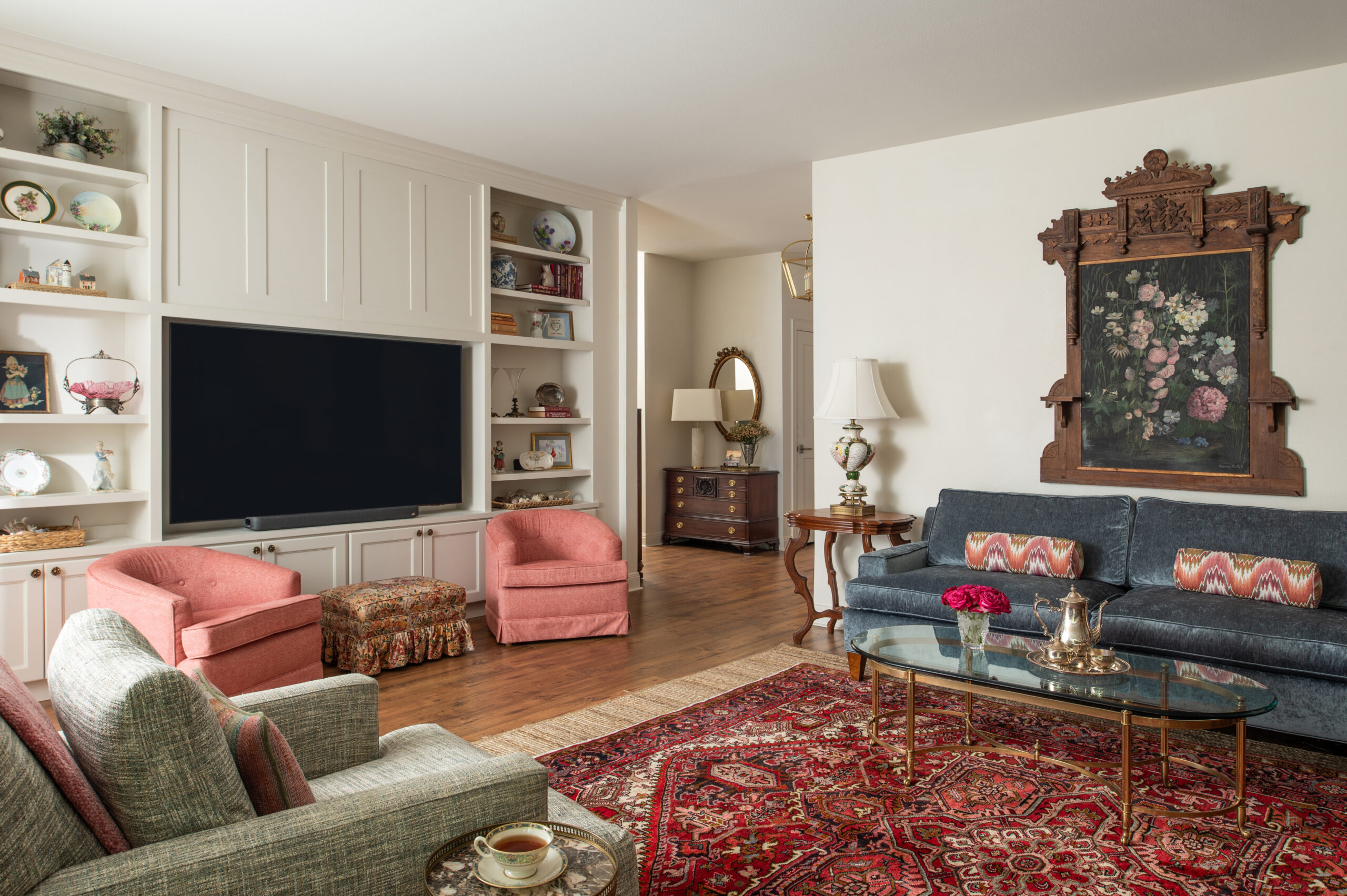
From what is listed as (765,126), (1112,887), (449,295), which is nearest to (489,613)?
(449,295)

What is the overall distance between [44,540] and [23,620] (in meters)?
0.34

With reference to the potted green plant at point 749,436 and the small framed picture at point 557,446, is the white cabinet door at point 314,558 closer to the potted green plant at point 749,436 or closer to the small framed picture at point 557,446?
the small framed picture at point 557,446

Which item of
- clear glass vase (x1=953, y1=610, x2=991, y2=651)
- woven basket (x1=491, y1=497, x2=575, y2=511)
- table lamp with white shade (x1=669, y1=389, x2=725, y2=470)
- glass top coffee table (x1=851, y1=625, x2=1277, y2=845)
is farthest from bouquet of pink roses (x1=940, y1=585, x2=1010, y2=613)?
table lamp with white shade (x1=669, y1=389, x2=725, y2=470)

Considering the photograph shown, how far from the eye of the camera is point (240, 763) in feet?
4.92

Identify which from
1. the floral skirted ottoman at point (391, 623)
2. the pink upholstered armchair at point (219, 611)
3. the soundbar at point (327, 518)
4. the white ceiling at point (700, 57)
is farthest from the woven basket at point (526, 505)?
the white ceiling at point (700, 57)

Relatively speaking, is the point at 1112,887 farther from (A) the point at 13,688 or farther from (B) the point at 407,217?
(B) the point at 407,217

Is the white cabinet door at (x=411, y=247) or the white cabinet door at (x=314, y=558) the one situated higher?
the white cabinet door at (x=411, y=247)

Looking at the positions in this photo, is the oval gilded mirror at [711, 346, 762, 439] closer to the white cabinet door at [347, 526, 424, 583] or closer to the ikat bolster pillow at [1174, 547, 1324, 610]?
the white cabinet door at [347, 526, 424, 583]

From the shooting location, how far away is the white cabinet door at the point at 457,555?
512 cm

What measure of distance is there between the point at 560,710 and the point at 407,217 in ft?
9.59

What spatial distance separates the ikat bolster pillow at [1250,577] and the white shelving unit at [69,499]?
4567 millimetres

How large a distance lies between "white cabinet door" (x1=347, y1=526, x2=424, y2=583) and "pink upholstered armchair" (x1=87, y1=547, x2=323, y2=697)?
713mm

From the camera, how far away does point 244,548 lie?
4332mm

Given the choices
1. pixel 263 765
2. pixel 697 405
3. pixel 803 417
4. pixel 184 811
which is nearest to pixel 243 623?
pixel 263 765
